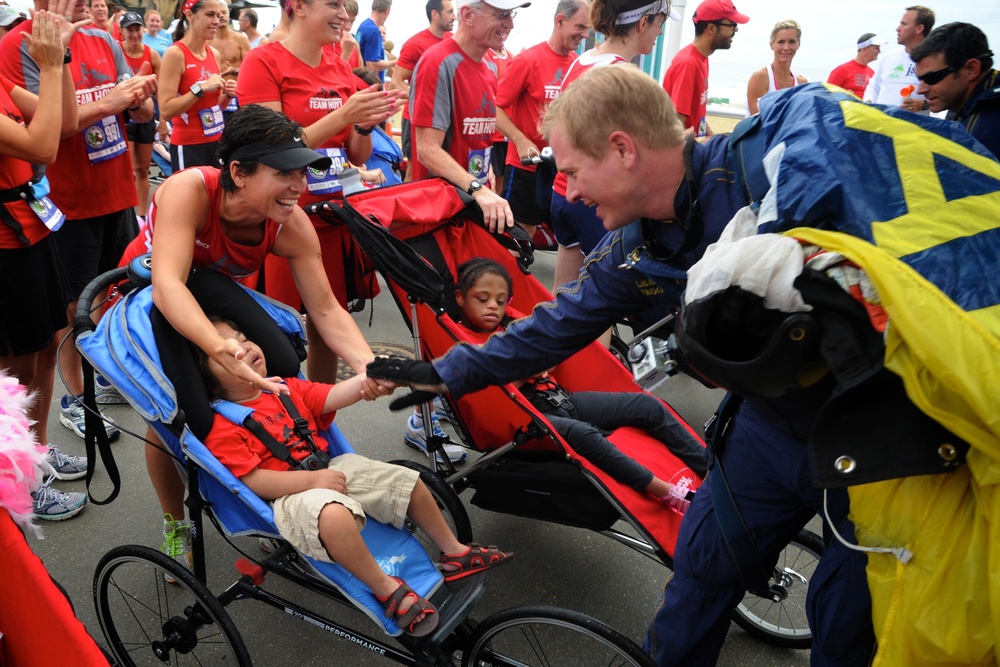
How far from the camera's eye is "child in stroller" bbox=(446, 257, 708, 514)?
105 inches

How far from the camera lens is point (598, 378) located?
3.31 meters

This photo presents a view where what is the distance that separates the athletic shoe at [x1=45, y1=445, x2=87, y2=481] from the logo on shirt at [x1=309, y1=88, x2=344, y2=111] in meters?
1.95

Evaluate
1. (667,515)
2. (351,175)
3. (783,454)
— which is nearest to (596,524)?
(667,515)

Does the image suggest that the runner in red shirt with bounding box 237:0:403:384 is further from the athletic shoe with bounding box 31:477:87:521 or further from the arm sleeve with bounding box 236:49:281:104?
the athletic shoe with bounding box 31:477:87:521

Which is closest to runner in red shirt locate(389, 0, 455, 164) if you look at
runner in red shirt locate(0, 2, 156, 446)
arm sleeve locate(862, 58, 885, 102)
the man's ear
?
runner in red shirt locate(0, 2, 156, 446)

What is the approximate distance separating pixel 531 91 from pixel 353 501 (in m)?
3.56

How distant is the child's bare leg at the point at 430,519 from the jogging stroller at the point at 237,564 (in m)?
0.07

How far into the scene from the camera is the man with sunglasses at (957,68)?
4234 millimetres

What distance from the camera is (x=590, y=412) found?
305 cm

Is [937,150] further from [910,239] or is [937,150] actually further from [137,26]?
[137,26]

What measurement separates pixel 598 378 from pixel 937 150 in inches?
80.4

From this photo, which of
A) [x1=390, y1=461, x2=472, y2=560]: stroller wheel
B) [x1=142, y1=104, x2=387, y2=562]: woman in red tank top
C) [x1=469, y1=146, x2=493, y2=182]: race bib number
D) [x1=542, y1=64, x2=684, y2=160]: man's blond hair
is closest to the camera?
[x1=542, y1=64, x2=684, y2=160]: man's blond hair

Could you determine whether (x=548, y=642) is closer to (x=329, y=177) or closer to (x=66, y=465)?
(x=329, y=177)

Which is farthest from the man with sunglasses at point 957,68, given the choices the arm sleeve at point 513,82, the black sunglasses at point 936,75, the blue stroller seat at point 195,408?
the blue stroller seat at point 195,408
